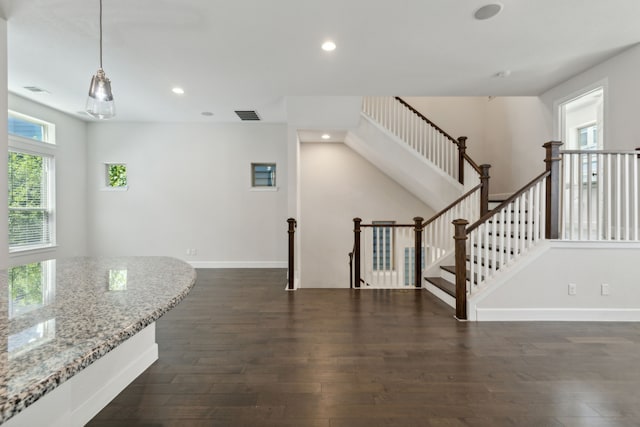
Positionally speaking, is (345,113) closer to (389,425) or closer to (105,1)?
(105,1)

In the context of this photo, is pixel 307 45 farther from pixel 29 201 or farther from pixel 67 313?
pixel 29 201

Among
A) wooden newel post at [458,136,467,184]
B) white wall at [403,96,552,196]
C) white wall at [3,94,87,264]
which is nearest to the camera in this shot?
white wall at [403,96,552,196]

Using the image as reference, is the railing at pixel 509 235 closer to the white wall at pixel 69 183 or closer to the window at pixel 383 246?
the window at pixel 383 246

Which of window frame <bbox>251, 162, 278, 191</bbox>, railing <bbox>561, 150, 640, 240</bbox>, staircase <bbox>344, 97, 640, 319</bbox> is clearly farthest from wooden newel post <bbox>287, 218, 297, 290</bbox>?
railing <bbox>561, 150, 640, 240</bbox>

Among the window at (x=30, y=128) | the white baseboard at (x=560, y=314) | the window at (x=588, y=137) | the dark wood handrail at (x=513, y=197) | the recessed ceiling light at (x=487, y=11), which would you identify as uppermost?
the recessed ceiling light at (x=487, y=11)

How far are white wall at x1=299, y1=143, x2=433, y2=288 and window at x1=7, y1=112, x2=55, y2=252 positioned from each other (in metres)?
4.80

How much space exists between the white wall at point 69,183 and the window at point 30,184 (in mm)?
129

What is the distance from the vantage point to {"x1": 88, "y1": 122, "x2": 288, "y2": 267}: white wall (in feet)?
21.2

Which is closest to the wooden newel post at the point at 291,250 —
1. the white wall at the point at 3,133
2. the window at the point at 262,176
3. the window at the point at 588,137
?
the window at the point at 262,176

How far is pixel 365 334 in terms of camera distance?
3.05 meters

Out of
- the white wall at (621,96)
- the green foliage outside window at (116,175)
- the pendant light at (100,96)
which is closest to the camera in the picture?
the pendant light at (100,96)

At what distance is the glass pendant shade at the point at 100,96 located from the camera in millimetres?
2182

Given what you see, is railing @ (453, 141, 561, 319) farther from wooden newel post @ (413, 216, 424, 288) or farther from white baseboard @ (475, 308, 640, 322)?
wooden newel post @ (413, 216, 424, 288)

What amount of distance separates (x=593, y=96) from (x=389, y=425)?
5.16m
